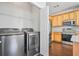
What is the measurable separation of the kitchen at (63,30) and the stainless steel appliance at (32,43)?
21 centimetres

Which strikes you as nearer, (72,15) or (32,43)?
(72,15)

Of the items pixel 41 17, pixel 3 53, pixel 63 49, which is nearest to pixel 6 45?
pixel 3 53

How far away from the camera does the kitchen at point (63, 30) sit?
169 cm

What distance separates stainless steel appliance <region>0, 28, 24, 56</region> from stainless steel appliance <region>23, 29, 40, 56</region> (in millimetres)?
76

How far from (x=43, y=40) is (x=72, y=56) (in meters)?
0.50

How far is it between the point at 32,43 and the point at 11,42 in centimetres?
32

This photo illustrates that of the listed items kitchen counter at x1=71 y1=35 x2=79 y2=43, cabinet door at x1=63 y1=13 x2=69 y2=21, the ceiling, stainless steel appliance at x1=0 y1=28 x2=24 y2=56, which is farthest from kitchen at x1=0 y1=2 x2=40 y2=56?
kitchen counter at x1=71 y1=35 x2=79 y2=43

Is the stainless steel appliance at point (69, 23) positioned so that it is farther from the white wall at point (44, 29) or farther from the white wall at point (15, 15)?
the white wall at point (15, 15)

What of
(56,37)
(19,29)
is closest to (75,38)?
(56,37)

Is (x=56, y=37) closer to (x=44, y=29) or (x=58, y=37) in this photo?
(x=58, y=37)

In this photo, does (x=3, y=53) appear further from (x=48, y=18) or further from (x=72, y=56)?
(x=72, y=56)

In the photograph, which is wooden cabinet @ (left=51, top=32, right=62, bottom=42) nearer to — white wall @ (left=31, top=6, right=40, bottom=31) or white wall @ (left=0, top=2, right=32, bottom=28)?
white wall @ (left=31, top=6, right=40, bottom=31)

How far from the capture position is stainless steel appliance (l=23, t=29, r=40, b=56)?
1.76 meters

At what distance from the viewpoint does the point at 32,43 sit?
5.87ft
